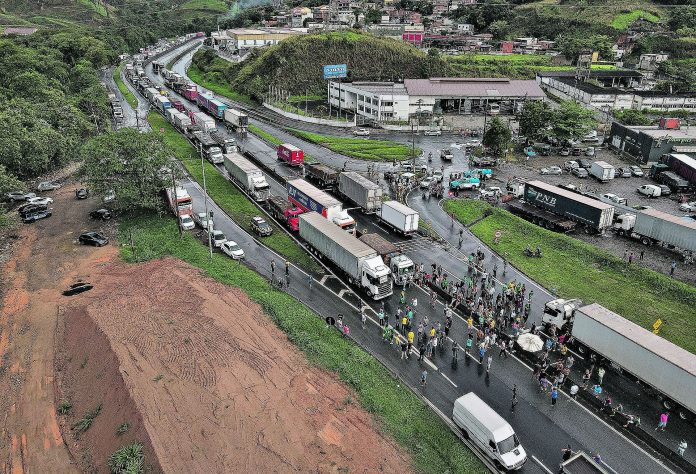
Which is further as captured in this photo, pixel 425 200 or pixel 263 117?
pixel 263 117

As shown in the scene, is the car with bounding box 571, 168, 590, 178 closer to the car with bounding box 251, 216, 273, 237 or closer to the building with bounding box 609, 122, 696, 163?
the building with bounding box 609, 122, 696, 163

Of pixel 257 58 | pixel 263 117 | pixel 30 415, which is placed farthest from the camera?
pixel 257 58

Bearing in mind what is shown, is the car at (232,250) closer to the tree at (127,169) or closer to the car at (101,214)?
the tree at (127,169)

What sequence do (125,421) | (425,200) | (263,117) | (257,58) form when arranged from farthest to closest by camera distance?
(257,58)
(263,117)
(425,200)
(125,421)

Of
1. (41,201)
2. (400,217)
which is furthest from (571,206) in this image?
(41,201)

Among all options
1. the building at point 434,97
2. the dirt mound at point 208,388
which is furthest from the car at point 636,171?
the dirt mound at point 208,388

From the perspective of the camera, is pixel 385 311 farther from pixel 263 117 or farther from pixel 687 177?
pixel 263 117

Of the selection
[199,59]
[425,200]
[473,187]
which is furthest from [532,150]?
[199,59]

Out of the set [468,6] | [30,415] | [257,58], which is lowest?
[30,415]
